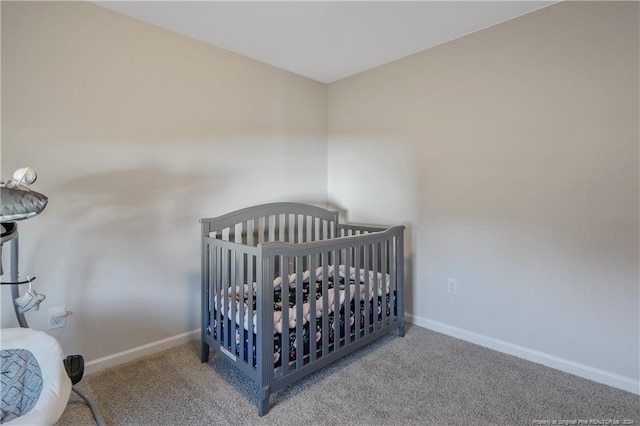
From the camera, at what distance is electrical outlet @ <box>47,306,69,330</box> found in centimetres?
172

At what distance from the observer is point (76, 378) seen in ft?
4.36

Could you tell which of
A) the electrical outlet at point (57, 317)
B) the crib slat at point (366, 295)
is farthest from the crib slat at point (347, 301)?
the electrical outlet at point (57, 317)

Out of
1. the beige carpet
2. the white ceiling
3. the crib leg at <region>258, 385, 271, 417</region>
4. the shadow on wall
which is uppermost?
the white ceiling

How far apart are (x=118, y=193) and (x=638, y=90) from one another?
2935mm

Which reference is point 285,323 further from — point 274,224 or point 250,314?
point 274,224

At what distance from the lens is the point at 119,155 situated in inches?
75.4

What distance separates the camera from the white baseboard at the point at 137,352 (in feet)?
6.09

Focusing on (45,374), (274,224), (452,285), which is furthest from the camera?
(274,224)

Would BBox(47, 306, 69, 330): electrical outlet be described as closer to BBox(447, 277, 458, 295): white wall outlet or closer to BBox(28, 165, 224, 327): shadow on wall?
BBox(28, 165, 224, 327): shadow on wall

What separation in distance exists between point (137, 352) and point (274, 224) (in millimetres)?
1270

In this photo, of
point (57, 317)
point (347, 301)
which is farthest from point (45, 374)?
point (347, 301)

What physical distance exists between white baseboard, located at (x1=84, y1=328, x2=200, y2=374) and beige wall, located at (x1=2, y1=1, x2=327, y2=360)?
3 centimetres

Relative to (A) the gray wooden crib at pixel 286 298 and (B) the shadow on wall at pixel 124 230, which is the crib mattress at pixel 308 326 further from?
(B) the shadow on wall at pixel 124 230

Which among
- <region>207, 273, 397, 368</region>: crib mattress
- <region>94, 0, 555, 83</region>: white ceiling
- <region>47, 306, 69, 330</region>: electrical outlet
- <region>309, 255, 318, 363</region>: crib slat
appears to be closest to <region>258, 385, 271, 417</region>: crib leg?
<region>207, 273, 397, 368</region>: crib mattress
